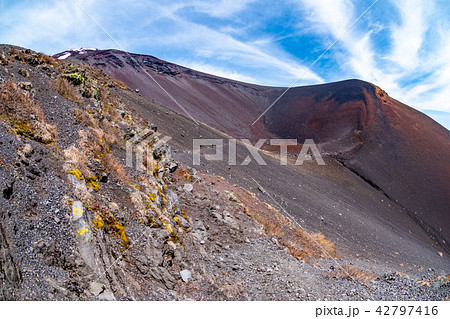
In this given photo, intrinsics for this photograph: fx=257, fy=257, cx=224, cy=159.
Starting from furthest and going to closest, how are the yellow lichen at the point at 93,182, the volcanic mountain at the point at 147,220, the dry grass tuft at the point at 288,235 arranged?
the dry grass tuft at the point at 288,235
the yellow lichen at the point at 93,182
the volcanic mountain at the point at 147,220

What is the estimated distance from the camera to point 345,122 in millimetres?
35375

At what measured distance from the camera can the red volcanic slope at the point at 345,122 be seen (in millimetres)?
24984

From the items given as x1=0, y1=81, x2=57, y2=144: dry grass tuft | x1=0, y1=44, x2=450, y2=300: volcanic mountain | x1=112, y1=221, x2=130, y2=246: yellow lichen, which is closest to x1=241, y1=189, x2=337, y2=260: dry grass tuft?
x1=0, y1=44, x2=450, y2=300: volcanic mountain

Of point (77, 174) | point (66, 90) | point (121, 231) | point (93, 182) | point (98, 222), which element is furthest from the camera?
point (66, 90)

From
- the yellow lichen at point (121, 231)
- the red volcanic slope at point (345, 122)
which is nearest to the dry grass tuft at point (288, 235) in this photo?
the yellow lichen at point (121, 231)

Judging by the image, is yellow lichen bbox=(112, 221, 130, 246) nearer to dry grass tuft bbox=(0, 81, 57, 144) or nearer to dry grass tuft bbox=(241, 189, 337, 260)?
dry grass tuft bbox=(0, 81, 57, 144)

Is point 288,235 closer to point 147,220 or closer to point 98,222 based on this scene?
point 147,220

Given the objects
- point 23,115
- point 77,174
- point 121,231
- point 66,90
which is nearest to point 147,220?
point 121,231

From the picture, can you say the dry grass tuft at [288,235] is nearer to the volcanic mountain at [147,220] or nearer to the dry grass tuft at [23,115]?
the volcanic mountain at [147,220]

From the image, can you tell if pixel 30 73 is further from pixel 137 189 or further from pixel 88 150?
pixel 137 189

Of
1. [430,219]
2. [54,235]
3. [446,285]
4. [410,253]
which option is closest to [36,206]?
[54,235]

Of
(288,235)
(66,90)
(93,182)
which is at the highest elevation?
(66,90)

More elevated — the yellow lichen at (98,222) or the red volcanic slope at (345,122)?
the red volcanic slope at (345,122)

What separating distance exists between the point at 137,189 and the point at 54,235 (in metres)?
2.24
